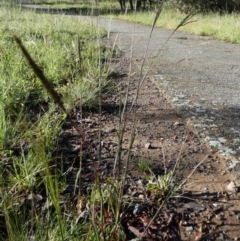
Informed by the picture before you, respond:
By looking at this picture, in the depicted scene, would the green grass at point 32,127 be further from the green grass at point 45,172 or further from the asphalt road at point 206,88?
the asphalt road at point 206,88

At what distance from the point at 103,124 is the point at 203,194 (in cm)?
76

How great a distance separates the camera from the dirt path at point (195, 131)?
114 centimetres

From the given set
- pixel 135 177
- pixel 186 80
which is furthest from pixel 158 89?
pixel 135 177

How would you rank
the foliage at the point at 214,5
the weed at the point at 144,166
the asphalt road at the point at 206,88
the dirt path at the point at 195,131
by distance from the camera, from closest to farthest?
the dirt path at the point at 195,131 → the weed at the point at 144,166 → the asphalt road at the point at 206,88 → the foliage at the point at 214,5

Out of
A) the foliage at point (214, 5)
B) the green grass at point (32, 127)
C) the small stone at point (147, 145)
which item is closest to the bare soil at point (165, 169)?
the small stone at point (147, 145)

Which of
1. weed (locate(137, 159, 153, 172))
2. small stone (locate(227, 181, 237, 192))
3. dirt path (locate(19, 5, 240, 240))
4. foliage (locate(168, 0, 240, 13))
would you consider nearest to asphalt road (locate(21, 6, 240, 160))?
dirt path (locate(19, 5, 240, 240))

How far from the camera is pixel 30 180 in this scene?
111cm

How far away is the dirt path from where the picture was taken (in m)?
1.14

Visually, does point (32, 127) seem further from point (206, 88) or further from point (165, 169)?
point (206, 88)

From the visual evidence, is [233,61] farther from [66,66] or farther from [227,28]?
[227,28]

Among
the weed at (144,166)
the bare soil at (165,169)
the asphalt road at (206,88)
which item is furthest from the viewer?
the asphalt road at (206,88)

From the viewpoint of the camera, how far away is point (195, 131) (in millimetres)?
1688

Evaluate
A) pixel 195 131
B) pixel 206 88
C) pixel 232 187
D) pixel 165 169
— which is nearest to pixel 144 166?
pixel 165 169

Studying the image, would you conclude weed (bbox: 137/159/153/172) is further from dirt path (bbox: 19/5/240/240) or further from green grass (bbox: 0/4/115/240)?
green grass (bbox: 0/4/115/240)
